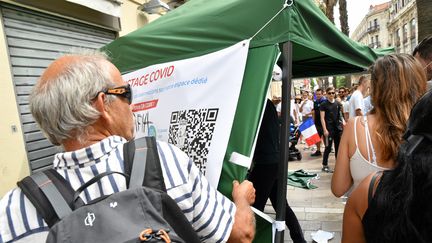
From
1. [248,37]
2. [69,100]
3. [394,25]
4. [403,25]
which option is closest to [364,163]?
[248,37]

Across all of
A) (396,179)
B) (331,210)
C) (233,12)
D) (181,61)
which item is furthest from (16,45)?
(331,210)

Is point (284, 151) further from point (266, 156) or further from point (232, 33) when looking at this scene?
point (266, 156)

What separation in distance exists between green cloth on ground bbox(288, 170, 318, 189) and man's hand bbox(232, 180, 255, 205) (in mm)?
4288

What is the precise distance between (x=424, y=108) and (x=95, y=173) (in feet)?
3.30

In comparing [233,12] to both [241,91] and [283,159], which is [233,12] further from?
[283,159]

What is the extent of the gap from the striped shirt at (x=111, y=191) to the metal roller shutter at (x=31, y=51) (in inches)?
112

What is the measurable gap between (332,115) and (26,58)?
5.87 metres

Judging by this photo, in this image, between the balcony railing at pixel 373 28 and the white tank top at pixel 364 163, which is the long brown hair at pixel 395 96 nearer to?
the white tank top at pixel 364 163

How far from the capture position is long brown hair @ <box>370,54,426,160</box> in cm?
161

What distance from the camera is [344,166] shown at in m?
1.82

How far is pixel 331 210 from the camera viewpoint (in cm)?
449

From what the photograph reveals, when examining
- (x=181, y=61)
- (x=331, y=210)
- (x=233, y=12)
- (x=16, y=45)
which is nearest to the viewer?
(x=233, y=12)

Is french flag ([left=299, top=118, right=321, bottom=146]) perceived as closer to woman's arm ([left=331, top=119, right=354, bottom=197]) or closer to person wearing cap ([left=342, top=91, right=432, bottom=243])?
woman's arm ([left=331, top=119, right=354, bottom=197])

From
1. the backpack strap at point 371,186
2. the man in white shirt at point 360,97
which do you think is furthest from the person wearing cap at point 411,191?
the man in white shirt at point 360,97
